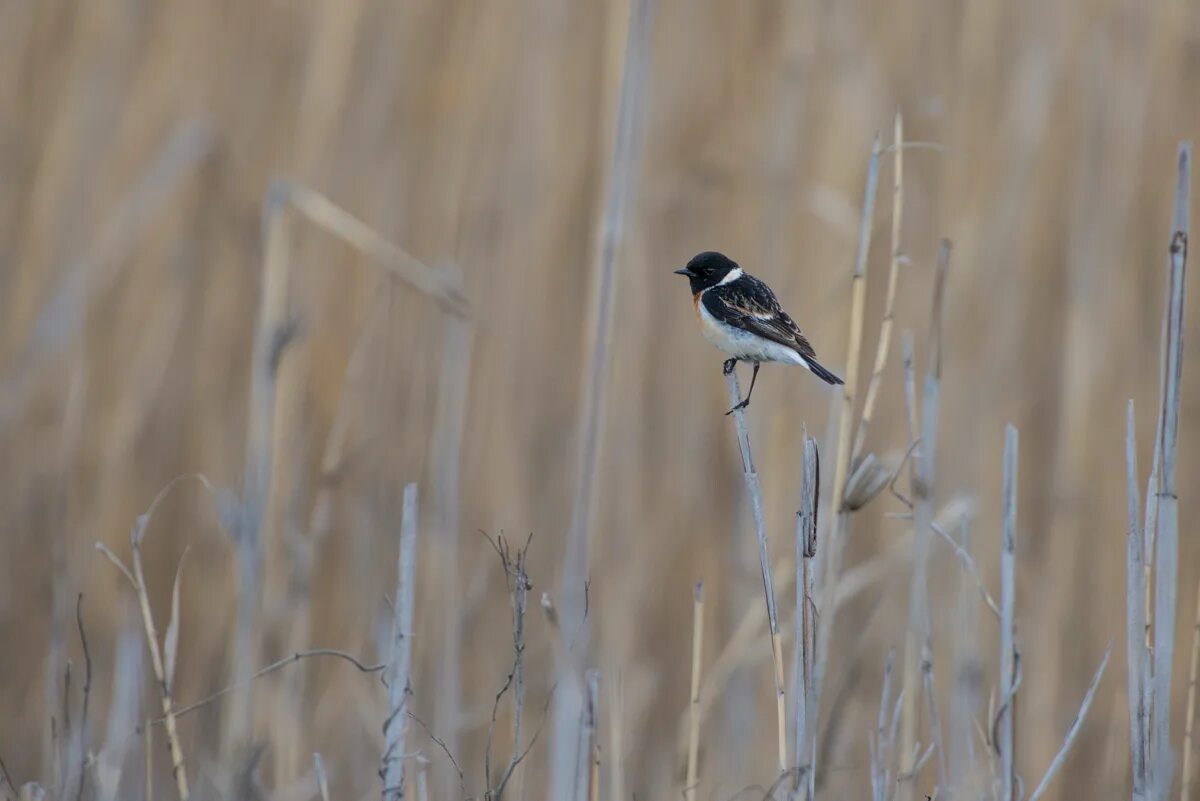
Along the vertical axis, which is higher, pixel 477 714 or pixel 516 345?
pixel 516 345

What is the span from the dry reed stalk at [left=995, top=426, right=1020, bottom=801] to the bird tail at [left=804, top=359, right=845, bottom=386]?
49 centimetres

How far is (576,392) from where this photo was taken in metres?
3.01

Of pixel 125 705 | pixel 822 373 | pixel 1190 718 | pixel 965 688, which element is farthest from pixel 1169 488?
pixel 125 705

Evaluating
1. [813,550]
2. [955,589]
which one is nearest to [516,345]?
[955,589]

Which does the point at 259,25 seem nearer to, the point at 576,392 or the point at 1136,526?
the point at 576,392

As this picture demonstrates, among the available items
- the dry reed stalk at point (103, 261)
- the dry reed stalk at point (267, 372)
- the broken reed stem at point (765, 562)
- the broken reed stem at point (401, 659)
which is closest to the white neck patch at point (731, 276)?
the dry reed stalk at point (267, 372)

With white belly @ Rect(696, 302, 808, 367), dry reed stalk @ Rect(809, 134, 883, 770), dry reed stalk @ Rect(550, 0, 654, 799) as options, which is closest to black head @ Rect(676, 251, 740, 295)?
white belly @ Rect(696, 302, 808, 367)

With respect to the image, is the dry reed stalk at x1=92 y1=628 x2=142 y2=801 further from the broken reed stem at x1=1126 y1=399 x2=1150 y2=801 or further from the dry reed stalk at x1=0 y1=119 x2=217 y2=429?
the broken reed stem at x1=1126 y1=399 x2=1150 y2=801

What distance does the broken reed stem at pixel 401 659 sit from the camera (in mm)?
1576

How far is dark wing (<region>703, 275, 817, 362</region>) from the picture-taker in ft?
7.63

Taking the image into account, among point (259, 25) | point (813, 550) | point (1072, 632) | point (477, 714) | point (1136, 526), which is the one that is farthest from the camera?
point (259, 25)

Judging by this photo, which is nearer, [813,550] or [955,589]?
[813,550]

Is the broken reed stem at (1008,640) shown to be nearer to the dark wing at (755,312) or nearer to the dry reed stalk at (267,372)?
the dark wing at (755,312)

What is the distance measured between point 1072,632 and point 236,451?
1.87 meters
